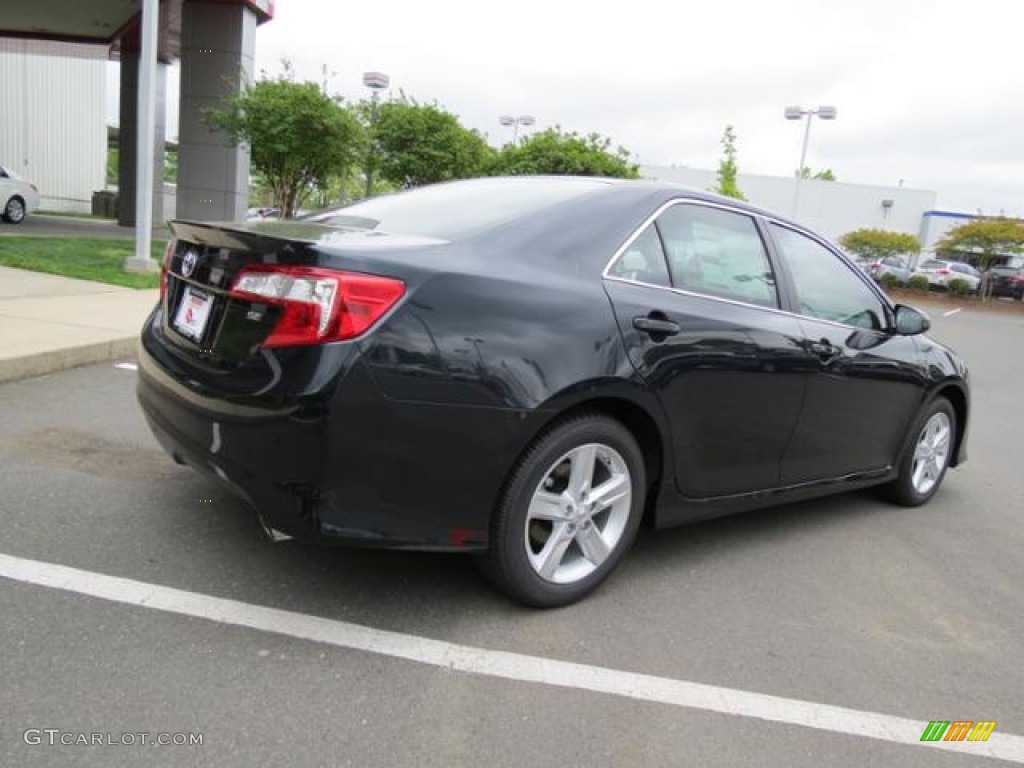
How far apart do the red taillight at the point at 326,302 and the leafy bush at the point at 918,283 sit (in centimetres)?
3329

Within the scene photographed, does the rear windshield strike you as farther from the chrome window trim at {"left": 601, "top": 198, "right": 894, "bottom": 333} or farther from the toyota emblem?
the toyota emblem

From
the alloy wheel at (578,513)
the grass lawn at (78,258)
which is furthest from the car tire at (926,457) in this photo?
Result: the grass lawn at (78,258)

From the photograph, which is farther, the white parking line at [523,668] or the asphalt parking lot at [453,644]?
the white parking line at [523,668]

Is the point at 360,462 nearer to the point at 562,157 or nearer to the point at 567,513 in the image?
the point at 567,513

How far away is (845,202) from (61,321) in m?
45.7

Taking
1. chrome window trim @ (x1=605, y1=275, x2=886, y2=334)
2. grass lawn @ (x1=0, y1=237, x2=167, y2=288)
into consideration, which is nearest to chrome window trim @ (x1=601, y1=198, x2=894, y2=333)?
chrome window trim @ (x1=605, y1=275, x2=886, y2=334)

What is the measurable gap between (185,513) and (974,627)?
335cm

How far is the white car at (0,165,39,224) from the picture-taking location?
18.8 metres

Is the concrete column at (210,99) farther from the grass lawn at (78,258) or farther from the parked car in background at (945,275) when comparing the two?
the parked car in background at (945,275)

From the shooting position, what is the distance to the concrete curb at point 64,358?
215 inches

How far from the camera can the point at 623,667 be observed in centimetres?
A: 274

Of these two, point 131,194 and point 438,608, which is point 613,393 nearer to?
point 438,608

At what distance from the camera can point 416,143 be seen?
54.7ft

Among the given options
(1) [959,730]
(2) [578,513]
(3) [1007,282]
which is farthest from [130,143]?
(3) [1007,282]
